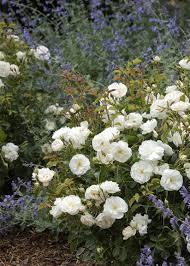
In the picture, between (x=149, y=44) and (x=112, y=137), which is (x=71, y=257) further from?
(x=149, y=44)

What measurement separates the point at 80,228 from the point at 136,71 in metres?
0.97

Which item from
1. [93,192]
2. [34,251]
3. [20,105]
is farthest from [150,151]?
[20,105]

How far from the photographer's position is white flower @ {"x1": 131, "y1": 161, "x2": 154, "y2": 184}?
2.84 m

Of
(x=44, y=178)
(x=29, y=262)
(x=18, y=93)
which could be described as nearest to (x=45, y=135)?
(x=18, y=93)

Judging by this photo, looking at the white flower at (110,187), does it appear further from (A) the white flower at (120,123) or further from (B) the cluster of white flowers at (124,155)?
(A) the white flower at (120,123)

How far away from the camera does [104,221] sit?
2.88 metres

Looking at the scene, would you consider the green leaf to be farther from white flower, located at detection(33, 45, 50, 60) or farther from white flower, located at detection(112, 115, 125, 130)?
white flower, located at detection(112, 115, 125, 130)

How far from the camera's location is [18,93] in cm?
458

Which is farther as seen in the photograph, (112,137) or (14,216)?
(14,216)

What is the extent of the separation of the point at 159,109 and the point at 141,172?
0.38 meters

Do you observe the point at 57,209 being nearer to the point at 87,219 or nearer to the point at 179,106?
the point at 87,219

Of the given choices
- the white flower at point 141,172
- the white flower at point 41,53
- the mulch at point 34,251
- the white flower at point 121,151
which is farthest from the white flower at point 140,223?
the white flower at point 41,53

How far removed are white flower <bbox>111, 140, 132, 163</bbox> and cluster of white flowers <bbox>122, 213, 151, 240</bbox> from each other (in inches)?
10.9

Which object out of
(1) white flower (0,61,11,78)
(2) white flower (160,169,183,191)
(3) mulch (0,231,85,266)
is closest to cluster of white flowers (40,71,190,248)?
(2) white flower (160,169,183,191)
